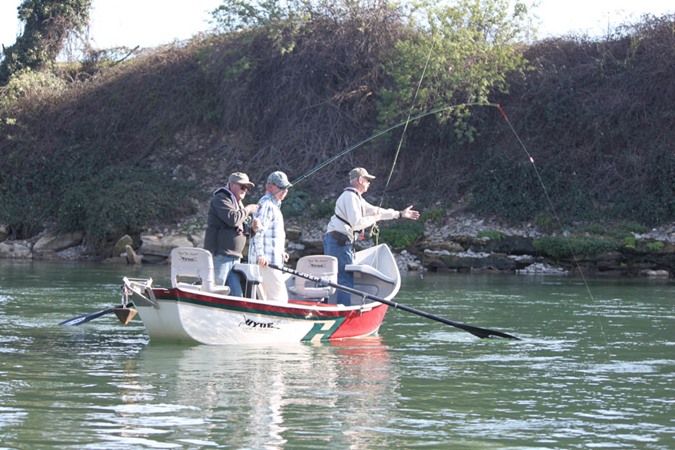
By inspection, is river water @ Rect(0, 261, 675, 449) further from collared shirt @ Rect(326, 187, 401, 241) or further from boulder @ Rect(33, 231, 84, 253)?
boulder @ Rect(33, 231, 84, 253)

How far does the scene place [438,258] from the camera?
24.3m

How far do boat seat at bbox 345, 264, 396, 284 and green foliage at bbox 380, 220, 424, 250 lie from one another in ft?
38.5

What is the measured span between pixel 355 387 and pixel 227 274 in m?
2.64

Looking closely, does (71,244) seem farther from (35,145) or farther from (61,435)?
(61,435)

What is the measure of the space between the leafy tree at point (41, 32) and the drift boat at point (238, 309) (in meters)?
25.2

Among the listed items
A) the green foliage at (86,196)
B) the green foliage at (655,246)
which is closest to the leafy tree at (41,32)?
A: the green foliage at (86,196)

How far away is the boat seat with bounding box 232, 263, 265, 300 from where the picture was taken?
1092cm

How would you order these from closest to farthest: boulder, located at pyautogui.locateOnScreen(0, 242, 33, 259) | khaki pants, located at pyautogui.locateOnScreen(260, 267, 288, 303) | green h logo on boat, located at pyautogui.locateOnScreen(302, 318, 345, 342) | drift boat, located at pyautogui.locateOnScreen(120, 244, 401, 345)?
drift boat, located at pyautogui.locateOnScreen(120, 244, 401, 345)
khaki pants, located at pyautogui.locateOnScreen(260, 267, 288, 303)
green h logo on boat, located at pyautogui.locateOnScreen(302, 318, 345, 342)
boulder, located at pyautogui.locateOnScreen(0, 242, 33, 259)

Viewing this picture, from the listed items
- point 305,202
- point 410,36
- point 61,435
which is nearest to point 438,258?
point 305,202

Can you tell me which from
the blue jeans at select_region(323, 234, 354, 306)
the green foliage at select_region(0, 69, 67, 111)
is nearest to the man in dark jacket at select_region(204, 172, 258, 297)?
A: the blue jeans at select_region(323, 234, 354, 306)

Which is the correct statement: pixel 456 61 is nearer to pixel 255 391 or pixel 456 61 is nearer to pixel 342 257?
pixel 342 257

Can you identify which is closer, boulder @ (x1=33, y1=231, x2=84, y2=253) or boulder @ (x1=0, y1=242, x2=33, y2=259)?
boulder @ (x1=0, y1=242, x2=33, y2=259)

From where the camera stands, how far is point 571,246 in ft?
77.4

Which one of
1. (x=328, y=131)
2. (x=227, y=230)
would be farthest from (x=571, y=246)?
(x=227, y=230)
